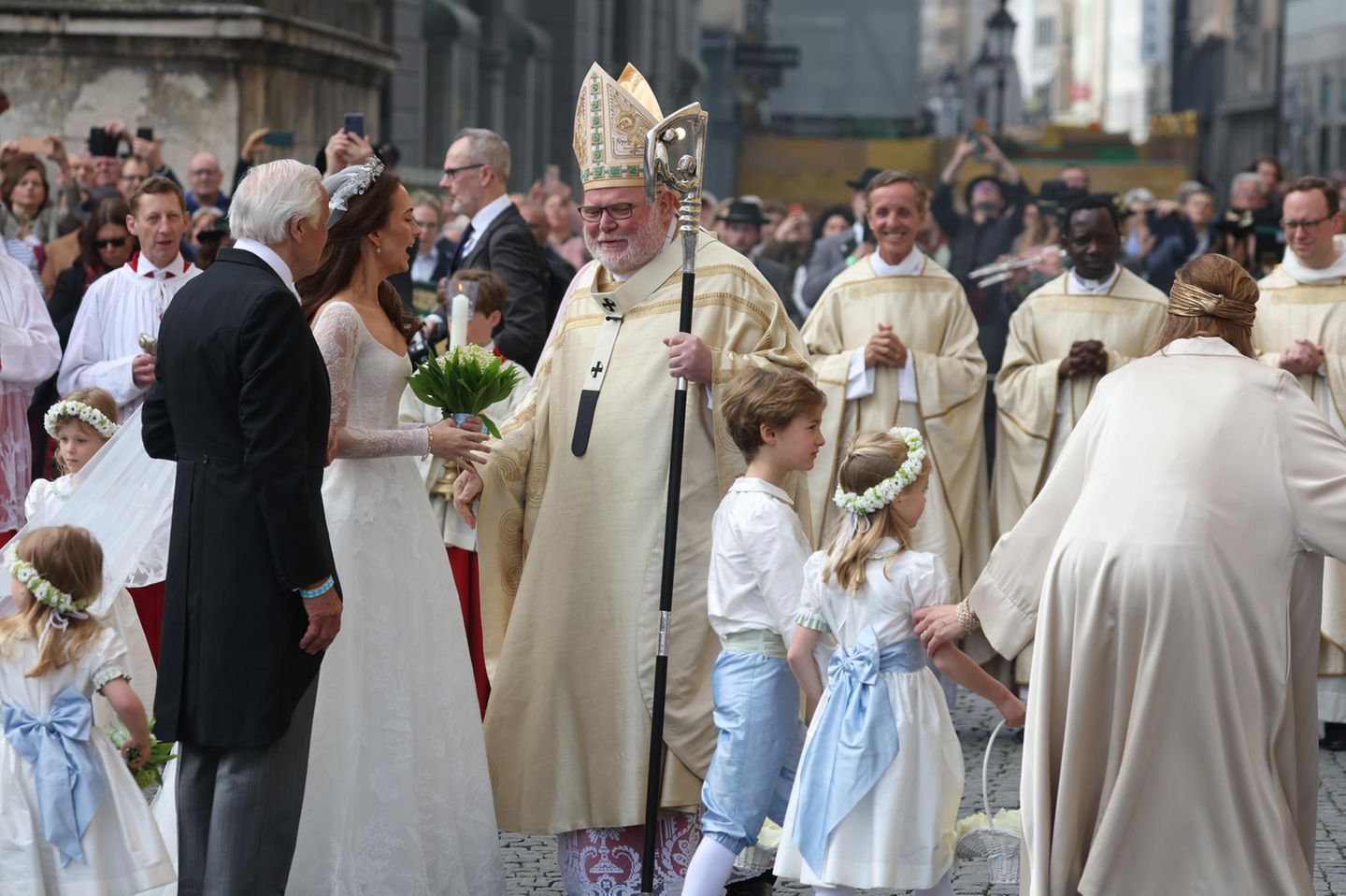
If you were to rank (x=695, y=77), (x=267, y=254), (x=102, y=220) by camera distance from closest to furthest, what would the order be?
(x=267, y=254)
(x=102, y=220)
(x=695, y=77)

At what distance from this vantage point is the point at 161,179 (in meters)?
7.72

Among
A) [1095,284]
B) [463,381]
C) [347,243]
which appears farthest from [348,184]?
[1095,284]

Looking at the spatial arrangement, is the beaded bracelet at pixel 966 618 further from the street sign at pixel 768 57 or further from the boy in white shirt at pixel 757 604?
the street sign at pixel 768 57

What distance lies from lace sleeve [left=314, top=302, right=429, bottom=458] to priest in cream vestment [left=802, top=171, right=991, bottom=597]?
3.34 metres

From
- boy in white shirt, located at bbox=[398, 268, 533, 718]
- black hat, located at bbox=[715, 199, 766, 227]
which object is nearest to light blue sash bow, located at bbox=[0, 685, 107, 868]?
boy in white shirt, located at bbox=[398, 268, 533, 718]

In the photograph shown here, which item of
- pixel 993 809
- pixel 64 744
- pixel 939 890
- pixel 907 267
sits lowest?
pixel 993 809

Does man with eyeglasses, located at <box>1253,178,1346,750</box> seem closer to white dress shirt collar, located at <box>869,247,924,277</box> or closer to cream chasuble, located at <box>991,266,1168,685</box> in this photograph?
cream chasuble, located at <box>991,266,1168,685</box>

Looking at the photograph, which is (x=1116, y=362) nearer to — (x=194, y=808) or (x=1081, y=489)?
(x=1081, y=489)

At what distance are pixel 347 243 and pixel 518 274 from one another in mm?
2697

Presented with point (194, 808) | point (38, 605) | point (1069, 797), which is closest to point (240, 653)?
point (194, 808)

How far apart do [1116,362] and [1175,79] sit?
4501 centimetres

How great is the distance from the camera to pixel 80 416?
22.5ft

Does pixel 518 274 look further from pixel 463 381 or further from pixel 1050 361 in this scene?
pixel 463 381

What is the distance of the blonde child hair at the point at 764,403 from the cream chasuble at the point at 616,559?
29 centimetres
